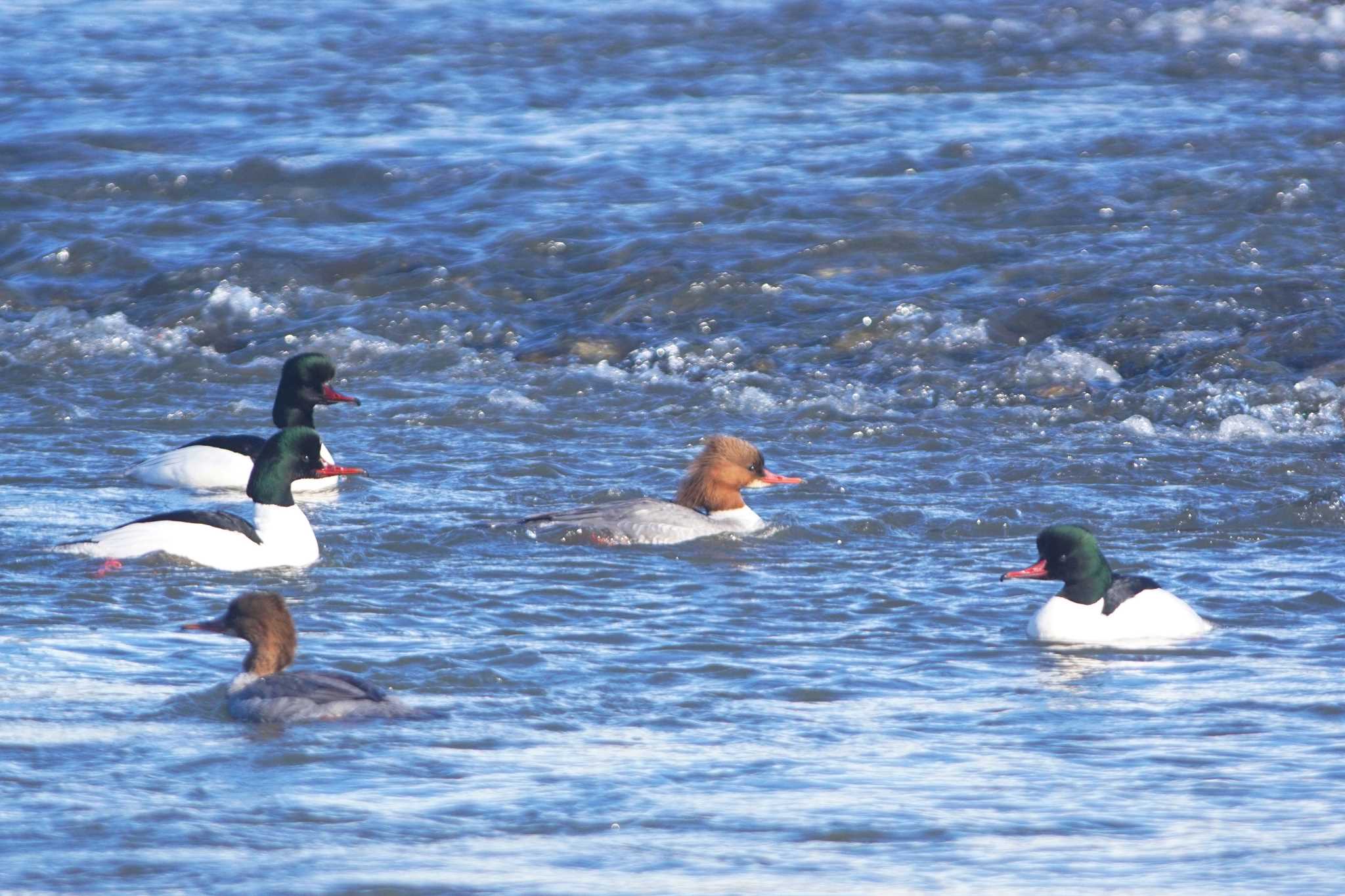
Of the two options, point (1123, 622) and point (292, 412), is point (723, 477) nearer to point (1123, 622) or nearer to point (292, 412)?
point (1123, 622)

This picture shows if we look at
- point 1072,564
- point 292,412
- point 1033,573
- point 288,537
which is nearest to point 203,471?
point 292,412

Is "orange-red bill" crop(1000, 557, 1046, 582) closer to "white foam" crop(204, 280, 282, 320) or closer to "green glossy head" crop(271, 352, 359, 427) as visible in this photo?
"green glossy head" crop(271, 352, 359, 427)

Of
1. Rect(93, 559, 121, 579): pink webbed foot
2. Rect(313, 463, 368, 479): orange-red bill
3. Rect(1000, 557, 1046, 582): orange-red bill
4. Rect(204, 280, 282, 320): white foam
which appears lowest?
Rect(93, 559, 121, 579): pink webbed foot

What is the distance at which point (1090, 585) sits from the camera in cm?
900

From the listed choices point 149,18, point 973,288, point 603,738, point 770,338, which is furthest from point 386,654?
point 149,18

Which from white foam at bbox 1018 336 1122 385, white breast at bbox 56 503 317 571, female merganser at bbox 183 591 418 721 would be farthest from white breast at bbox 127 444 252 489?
white foam at bbox 1018 336 1122 385

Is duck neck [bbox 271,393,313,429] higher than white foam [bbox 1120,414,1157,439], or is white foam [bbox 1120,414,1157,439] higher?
duck neck [bbox 271,393,313,429]

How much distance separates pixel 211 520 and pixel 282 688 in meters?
2.97

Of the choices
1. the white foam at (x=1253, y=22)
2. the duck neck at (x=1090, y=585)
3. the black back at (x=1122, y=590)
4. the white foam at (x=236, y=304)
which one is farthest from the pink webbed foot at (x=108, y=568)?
the white foam at (x=1253, y=22)

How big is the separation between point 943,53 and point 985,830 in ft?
57.7

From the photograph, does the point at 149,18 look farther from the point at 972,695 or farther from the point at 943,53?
the point at 972,695

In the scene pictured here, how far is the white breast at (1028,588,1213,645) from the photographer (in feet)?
28.7

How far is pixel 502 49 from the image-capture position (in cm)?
2384

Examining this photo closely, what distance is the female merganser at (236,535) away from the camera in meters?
9.86
